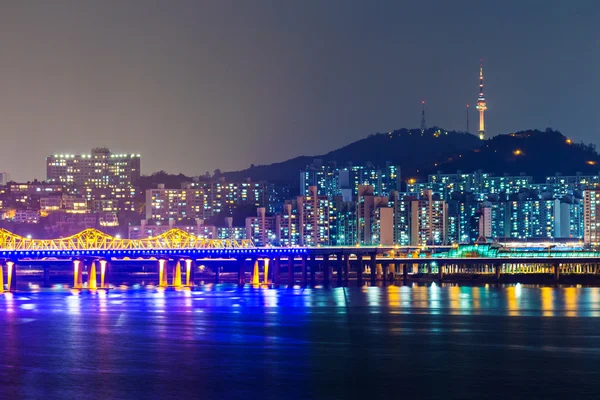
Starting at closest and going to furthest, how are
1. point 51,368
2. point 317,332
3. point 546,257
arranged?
point 51,368, point 317,332, point 546,257

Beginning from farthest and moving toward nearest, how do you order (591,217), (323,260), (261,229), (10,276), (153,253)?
1. (261,229)
2. (591,217)
3. (323,260)
4. (153,253)
5. (10,276)

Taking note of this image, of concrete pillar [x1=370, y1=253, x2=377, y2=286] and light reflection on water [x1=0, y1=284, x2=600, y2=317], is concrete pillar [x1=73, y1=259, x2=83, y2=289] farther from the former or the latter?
concrete pillar [x1=370, y1=253, x2=377, y2=286]

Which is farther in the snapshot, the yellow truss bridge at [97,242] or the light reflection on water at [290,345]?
the yellow truss bridge at [97,242]

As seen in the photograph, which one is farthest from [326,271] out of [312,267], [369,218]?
[369,218]

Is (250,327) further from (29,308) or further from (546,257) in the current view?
(546,257)

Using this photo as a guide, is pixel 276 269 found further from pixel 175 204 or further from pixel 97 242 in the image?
pixel 175 204

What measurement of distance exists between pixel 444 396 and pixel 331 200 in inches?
4905

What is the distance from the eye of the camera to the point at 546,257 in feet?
394

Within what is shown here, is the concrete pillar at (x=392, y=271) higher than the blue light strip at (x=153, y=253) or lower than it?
lower

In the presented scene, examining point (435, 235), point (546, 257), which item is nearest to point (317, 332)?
point (546, 257)

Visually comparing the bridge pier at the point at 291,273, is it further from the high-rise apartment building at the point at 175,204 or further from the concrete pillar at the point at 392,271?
the high-rise apartment building at the point at 175,204

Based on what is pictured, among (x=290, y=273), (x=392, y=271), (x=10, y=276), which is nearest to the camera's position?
(x=10, y=276)

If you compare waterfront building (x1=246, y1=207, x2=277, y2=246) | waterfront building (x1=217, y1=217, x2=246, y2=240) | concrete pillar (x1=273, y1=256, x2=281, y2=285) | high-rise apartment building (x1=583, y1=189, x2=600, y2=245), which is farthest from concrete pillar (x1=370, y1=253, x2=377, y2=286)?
high-rise apartment building (x1=583, y1=189, x2=600, y2=245)

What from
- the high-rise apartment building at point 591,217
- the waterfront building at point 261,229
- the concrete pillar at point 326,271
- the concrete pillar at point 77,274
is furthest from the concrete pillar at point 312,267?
the high-rise apartment building at point 591,217
